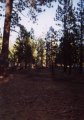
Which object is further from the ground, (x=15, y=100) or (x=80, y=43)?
(x=80, y=43)

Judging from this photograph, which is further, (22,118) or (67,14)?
(67,14)

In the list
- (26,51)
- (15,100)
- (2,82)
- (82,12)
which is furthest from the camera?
(26,51)

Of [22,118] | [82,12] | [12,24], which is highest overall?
[82,12]

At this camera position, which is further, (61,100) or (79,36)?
(79,36)

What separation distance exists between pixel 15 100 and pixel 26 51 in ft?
212

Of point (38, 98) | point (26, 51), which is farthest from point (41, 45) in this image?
point (38, 98)

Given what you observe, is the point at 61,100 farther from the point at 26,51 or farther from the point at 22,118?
the point at 26,51

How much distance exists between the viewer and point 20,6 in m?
22.8

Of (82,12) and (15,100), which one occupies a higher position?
(82,12)

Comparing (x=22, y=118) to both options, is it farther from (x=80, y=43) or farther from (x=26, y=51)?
(x=26, y=51)

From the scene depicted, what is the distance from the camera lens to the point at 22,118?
8.63 meters

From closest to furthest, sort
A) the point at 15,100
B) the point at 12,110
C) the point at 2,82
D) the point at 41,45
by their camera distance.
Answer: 1. the point at 12,110
2. the point at 15,100
3. the point at 2,82
4. the point at 41,45

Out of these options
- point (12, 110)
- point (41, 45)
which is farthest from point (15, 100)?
point (41, 45)

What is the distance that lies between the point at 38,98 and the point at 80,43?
143 feet
